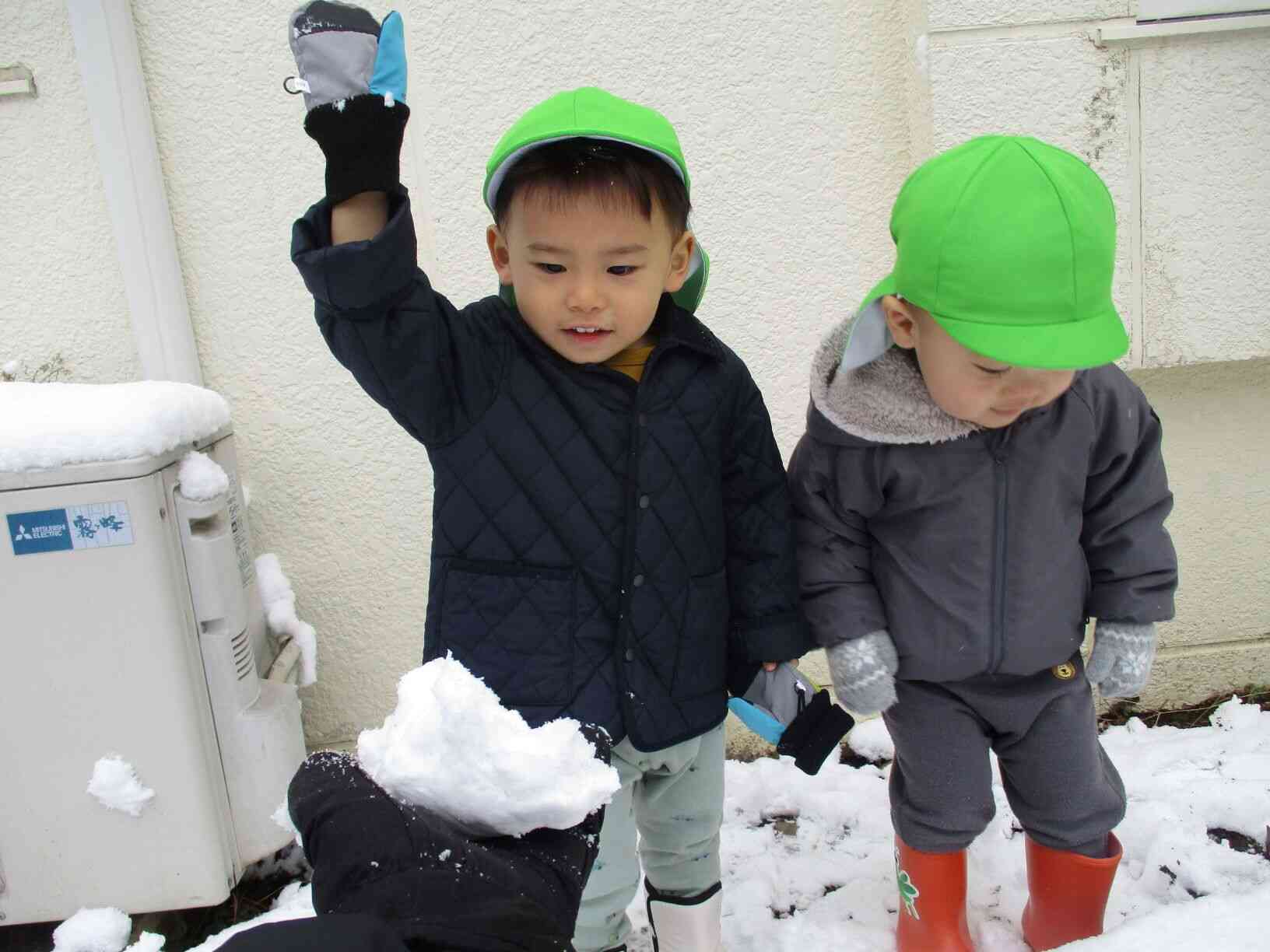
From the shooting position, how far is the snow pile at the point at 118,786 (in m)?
1.93

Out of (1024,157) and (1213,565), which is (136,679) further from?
(1213,565)

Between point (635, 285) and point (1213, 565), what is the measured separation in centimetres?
214

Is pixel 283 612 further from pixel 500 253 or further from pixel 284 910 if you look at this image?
pixel 500 253

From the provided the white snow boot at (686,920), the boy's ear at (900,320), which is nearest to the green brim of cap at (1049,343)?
the boy's ear at (900,320)

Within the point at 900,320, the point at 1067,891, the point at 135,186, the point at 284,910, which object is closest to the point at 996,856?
the point at 1067,891

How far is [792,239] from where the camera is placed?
7.93ft

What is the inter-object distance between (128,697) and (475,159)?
1.47 metres

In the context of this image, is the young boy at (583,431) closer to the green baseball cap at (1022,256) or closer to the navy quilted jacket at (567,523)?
the navy quilted jacket at (567,523)

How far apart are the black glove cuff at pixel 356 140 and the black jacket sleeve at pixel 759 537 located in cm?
66

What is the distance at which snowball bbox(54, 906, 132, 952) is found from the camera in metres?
1.96

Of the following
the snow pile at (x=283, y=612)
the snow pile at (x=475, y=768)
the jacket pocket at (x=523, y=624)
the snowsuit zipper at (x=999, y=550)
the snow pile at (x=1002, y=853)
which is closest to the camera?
the snow pile at (x=475, y=768)

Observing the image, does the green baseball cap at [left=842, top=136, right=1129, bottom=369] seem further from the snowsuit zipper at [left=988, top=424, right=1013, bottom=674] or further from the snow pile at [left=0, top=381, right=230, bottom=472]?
the snow pile at [left=0, top=381, right=230, bottom=472]

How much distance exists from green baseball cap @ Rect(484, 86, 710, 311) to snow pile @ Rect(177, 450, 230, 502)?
38.8 inches

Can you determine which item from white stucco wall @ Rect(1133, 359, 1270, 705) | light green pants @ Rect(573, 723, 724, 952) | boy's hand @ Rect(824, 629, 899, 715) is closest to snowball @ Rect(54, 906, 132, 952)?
light green pants @ Rect(573, 723, 724, 952)
